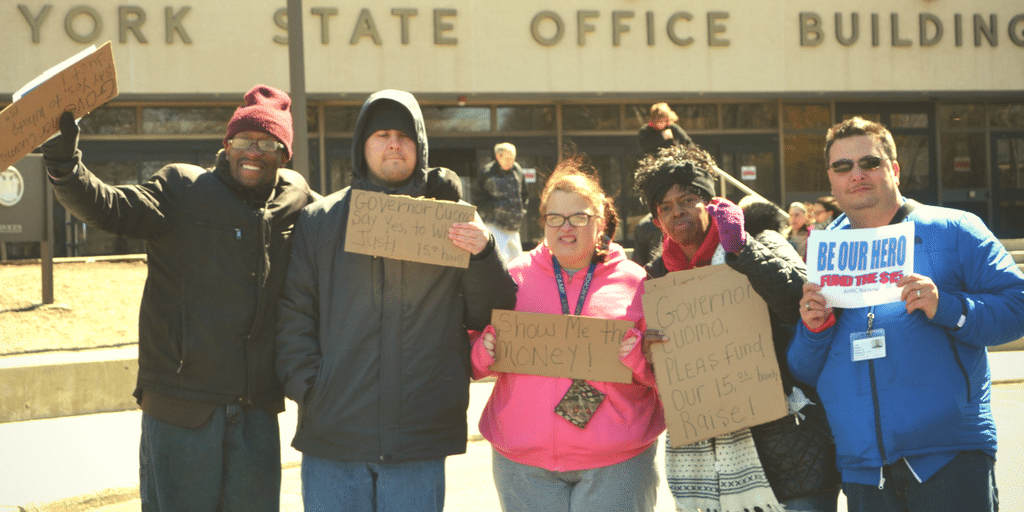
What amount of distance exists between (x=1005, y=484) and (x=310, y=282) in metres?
4.74

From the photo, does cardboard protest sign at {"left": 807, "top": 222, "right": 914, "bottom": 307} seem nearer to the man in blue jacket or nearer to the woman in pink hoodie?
the man in blue jacket

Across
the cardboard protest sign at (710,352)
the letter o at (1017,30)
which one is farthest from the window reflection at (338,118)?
A: the cardboard protest sign at (710,352)

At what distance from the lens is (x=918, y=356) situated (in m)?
2.74

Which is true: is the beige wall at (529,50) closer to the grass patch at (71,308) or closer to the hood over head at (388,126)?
the grass patch at (71,308)

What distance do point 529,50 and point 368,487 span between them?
45.0ft

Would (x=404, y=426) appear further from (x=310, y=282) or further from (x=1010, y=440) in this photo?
(x=1010, y=440)

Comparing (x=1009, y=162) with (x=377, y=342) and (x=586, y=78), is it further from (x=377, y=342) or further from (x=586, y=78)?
(x=377, y=342)

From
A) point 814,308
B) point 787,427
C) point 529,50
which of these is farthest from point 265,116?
point 529,50

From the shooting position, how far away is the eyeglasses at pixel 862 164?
2861mm

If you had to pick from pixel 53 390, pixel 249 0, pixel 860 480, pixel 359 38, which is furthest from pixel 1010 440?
pixel 249 0

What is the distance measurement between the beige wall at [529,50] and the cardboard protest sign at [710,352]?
42.6 feet

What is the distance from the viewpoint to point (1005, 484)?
18.5 feet

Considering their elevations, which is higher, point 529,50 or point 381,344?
point 529,50

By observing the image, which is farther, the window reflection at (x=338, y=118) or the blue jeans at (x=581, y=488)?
the window reflection at (x=338, y=118)
